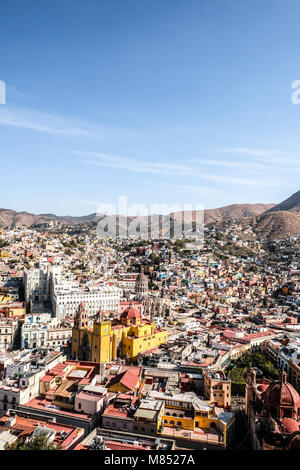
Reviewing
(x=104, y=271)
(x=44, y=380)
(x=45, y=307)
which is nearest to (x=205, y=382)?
(x=44, y=380)

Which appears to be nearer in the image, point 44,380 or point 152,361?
point 44,380

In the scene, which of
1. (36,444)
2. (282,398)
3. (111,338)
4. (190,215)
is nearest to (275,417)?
(282,398)

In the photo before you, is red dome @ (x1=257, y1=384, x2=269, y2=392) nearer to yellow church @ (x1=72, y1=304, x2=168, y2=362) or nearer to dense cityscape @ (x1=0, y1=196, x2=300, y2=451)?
dense cityscape @ (x1=0, y1=196, x2=300, y2=451)

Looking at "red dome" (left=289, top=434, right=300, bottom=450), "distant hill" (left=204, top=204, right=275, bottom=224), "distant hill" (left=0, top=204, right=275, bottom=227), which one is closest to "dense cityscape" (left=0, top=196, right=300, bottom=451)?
"red dome" (left=289, top=434, right=300, bottom=450)

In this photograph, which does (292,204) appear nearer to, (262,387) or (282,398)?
(262,387)
